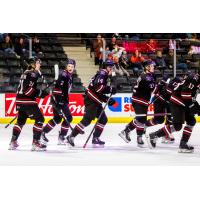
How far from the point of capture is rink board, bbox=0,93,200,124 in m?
11.5

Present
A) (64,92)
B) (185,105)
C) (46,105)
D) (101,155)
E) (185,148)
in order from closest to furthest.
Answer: (185,105) < (101,155) < (185,148) < (64,92) < (46,105)

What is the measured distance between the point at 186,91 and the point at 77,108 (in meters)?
4.75

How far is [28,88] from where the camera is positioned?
741 cm

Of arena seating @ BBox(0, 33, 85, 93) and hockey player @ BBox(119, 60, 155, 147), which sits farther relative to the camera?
arena seating @ BBox(0, 33, 85, 93)

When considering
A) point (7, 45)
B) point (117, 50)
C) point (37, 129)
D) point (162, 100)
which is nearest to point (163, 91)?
point (162, 100)

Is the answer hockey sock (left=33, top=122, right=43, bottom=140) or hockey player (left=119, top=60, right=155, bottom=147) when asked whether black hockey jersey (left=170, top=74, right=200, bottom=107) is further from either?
hockey sock (left=33, top=122, right=43, bottom=140)

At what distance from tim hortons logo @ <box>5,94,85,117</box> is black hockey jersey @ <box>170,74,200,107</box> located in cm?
445

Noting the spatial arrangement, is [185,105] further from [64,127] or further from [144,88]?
[64,127]

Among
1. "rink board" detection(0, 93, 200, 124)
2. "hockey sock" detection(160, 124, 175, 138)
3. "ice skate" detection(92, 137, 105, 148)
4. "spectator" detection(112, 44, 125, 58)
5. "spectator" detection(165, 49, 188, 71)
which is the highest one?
"spectator" detection(112, 44, 125, 58)

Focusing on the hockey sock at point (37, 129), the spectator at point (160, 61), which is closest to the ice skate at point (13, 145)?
the hockey sock at point (37, 129)

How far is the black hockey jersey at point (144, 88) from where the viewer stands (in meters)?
7.86

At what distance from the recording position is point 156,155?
754 centimetres

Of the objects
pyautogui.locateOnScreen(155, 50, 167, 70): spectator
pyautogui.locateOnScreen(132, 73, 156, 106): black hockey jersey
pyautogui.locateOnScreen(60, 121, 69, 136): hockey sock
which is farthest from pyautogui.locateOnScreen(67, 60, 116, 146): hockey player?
pyautogui.locateOnScreen(155, 50, 167, 70): spectator

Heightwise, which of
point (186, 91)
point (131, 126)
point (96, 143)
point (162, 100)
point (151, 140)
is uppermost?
point (186, 91)
